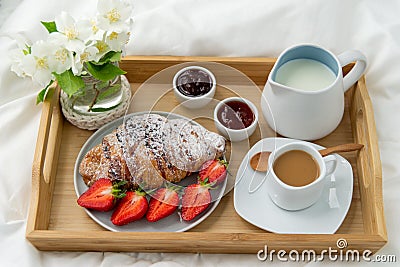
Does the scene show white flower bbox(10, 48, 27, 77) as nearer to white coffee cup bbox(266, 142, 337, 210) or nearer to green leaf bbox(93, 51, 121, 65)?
green leaf bbox(93, 51, 121, 65)

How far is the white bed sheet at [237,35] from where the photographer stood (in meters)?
1.83

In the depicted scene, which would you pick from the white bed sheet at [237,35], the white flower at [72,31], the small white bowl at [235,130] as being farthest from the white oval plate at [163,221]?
the white flower at [72,31]

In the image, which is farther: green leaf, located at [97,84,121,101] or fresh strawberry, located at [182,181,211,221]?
green leaf, located at [97,84,121,101]

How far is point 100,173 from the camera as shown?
168 cm

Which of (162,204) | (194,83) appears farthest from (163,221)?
(194,83)

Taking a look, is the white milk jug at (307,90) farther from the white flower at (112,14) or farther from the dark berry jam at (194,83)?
the white flower at (112,14)

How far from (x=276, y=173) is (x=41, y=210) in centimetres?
60

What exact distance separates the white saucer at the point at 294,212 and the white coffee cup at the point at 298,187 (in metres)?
0.02

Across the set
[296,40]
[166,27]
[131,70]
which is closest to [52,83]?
[131,70]

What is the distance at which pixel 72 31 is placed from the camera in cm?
160

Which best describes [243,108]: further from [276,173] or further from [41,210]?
[41,210]

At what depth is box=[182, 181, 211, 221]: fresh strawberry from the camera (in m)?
1.63

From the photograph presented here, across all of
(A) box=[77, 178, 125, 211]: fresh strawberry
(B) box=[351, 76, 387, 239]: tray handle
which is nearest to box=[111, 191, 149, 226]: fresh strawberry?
(A) box=[77, 178, 125, 211]: fresh strawberry

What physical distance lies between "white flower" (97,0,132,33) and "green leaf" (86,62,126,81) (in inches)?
5.0
